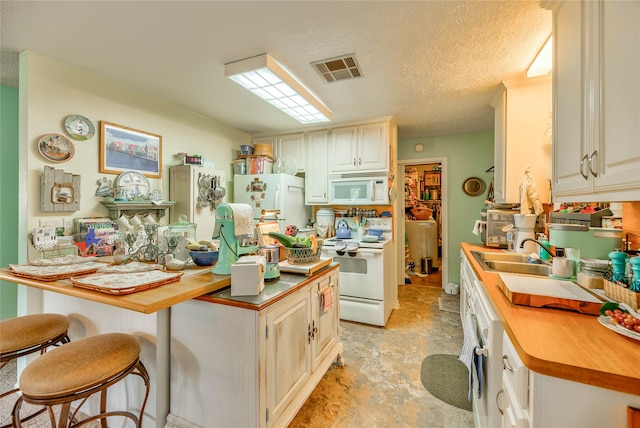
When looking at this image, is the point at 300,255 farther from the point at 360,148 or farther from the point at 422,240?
the point at 422,240

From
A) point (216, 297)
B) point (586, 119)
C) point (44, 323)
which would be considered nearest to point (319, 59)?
point (586, 119)

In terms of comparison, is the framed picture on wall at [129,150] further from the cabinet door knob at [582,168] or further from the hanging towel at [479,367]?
the cabinet door knob at [582,168]

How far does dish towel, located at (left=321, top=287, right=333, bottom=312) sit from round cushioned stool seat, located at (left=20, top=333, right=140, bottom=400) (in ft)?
3.47

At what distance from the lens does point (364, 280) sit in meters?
2.99

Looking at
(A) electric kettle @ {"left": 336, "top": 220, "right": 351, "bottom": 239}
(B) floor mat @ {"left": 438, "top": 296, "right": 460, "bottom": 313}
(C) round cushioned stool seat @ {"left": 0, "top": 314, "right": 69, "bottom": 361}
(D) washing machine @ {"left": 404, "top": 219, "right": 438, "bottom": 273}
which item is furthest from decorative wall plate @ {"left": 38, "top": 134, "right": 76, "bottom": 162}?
(D) washing machine @ {"left": 404, "top": 219, "right": 438, "bottom": 273}

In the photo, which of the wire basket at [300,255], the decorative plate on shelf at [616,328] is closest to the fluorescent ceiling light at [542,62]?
the decorative plate on shelf at [616,328]

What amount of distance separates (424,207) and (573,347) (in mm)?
5529

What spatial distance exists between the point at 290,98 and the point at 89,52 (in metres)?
1.59

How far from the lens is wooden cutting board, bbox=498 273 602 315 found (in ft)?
3.43

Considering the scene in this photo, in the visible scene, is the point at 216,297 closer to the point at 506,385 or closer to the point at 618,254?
the point at 506,385

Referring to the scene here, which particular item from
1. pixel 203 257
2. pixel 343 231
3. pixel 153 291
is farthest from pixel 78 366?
pixel 343 231

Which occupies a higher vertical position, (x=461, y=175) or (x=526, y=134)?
(x=526, y=134)

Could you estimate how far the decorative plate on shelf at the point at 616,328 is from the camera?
32.7 inches

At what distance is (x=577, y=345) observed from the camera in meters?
0.81
